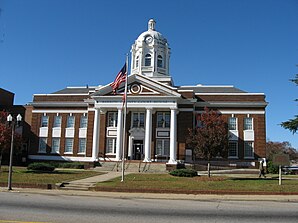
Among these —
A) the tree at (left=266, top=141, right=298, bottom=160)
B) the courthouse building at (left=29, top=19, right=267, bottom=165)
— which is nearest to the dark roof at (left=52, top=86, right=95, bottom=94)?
the courthouse building at (left=29, top=19, right=267, bottom=165)

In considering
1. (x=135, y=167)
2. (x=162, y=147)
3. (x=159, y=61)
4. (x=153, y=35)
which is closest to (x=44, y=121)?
(x=135, y=167)

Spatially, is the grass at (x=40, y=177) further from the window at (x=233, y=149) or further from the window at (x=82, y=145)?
the window at (x=233, y=149)

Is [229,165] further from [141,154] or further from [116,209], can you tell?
[116,209]

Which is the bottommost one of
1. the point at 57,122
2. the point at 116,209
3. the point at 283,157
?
the point at 116,209

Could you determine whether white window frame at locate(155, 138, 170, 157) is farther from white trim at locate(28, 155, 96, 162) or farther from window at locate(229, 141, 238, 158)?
white trim at locate(28, 155, 96, 162)

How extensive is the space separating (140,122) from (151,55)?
523 inches

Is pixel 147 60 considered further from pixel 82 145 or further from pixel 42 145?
pixel 42 145

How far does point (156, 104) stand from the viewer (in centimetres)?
4469

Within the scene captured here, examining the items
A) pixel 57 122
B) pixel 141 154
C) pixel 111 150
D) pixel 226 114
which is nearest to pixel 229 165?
pixel 226 114

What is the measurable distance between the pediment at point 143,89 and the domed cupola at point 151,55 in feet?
29.5

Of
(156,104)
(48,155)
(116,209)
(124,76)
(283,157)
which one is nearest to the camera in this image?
(116,209)

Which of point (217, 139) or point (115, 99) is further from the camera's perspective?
point (115, 99)

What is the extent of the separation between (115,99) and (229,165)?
17025 millimetres

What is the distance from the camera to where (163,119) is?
47.2m
